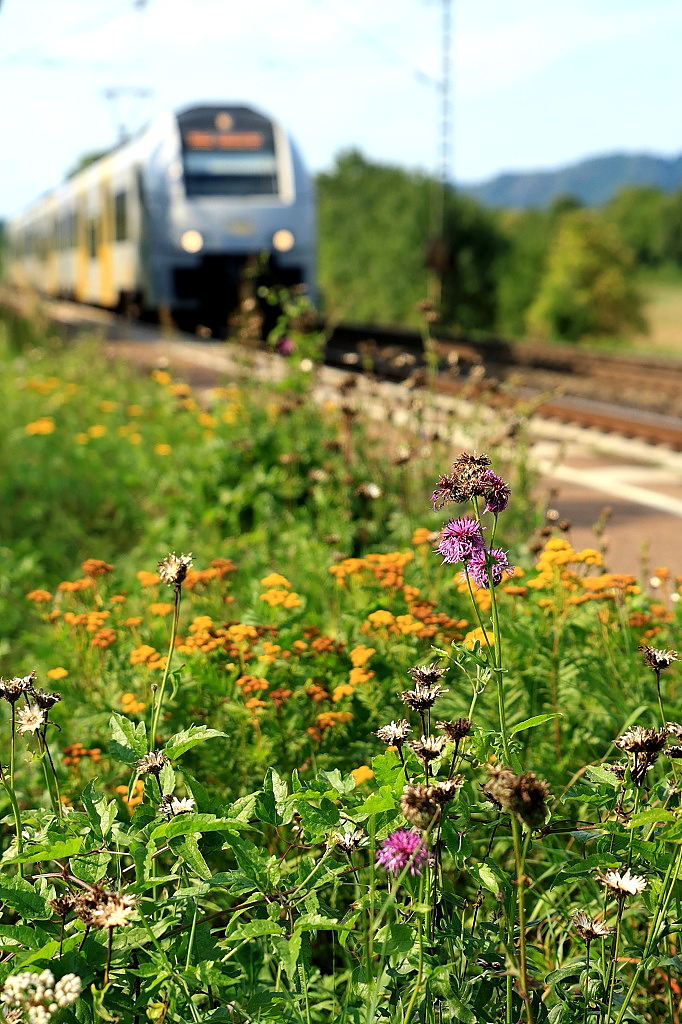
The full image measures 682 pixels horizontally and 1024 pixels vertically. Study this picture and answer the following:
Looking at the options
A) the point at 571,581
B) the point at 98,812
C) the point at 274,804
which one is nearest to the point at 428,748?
the point at 274,804

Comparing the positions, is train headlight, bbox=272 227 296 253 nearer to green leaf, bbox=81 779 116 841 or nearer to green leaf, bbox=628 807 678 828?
green leaf, bbox=81 779 116 841

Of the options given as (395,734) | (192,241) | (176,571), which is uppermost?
(192,241)

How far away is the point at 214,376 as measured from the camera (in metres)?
10.7

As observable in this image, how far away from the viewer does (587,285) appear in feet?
103

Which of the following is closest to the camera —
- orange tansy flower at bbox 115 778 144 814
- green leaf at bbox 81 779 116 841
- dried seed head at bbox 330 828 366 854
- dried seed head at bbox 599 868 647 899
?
dried seed head at bbox 599 868 647 899

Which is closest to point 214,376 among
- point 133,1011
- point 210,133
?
point 210,133

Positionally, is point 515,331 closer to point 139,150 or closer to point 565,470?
point 139,150

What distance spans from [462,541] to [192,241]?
1388cm

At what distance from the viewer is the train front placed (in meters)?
14.9

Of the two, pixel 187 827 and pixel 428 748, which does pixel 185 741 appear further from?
pixel 428 748

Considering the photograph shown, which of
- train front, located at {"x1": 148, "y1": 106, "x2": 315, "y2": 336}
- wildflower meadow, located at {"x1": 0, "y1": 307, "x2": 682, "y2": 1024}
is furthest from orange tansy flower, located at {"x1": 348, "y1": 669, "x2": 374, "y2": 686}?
train front, located at {"x1": 148, "y1": 106, "x2": 315, "y2": 336}

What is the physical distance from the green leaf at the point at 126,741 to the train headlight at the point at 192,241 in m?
13.6

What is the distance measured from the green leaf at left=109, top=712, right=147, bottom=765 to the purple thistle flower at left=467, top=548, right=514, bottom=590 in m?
0.63

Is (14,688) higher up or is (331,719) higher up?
(14,688)
